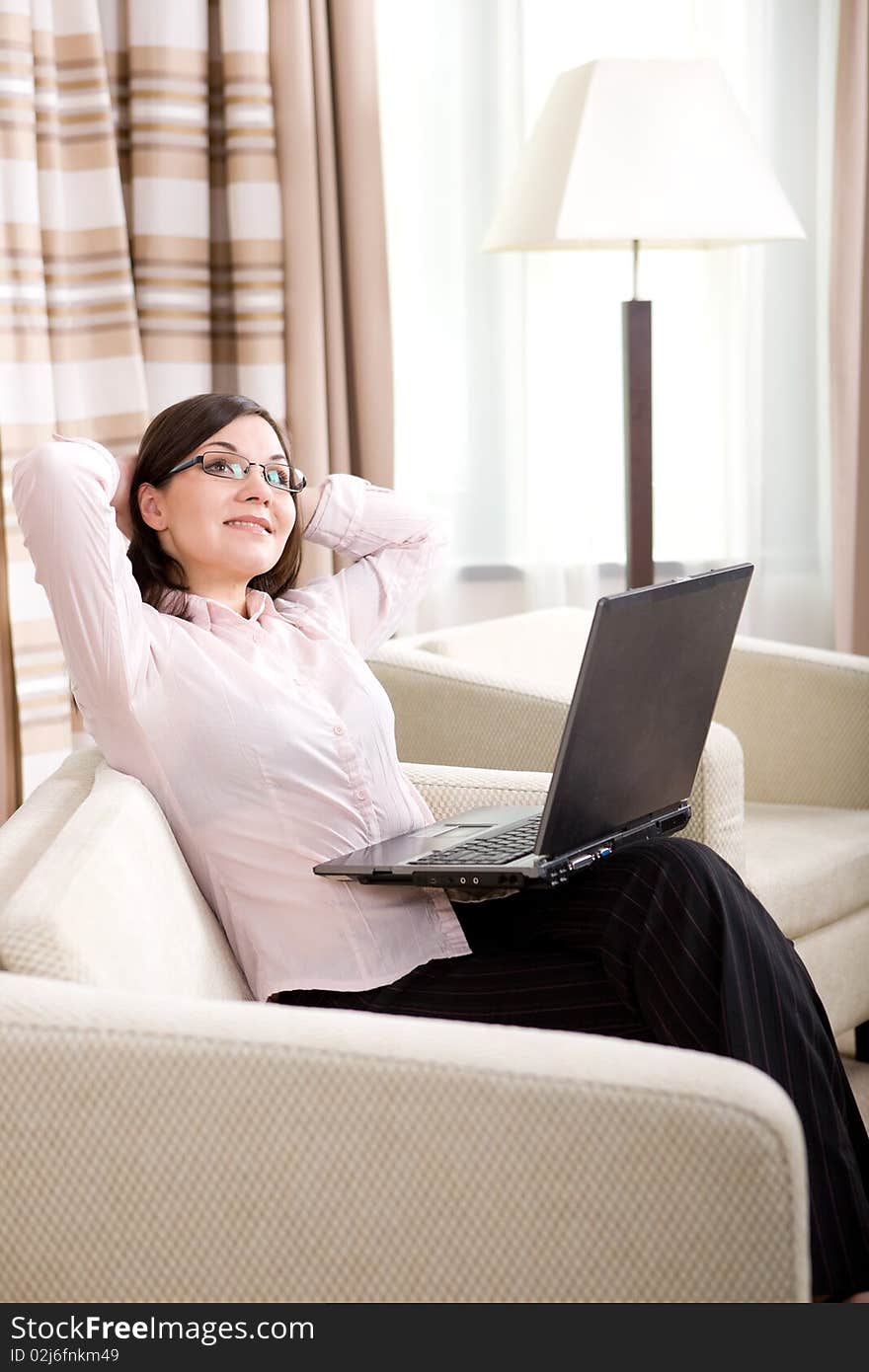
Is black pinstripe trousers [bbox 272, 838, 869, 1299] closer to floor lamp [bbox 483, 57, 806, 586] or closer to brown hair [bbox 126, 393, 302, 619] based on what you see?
brown hair [bbox 126, 393, 302, 619]

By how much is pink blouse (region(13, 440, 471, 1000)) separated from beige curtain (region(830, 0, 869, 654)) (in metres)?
1.97

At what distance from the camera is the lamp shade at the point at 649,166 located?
7.94ft

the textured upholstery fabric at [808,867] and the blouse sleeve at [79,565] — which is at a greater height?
the blouse sleeve at [79,565]

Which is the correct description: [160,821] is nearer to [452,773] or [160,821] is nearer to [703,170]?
[452,773]

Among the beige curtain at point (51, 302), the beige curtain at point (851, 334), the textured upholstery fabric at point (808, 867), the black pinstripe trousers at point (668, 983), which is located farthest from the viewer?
the beige curtain at point (851, 334)

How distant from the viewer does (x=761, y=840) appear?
2131 mm

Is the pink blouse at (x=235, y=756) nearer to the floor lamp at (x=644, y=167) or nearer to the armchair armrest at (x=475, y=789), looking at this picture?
the armchair armrest at (x=475, y=789)

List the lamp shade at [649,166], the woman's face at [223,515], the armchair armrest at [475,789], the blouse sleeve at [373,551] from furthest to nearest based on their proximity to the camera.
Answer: the lamp shade at [649,166]
the blouse sleeve at [373,551]
the armchair armrest at [475,789]
the woman's face at [223,515]

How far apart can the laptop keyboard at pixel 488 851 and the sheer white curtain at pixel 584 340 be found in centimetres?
181

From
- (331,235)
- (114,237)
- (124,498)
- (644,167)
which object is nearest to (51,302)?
(114,237)

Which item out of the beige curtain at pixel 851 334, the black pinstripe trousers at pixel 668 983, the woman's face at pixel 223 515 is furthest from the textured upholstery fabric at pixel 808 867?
the beige curtain at pixel 851 334

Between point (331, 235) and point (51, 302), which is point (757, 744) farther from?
point (51, 302)

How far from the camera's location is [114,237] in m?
2.74

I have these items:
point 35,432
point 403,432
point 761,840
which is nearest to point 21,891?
point 761,840
